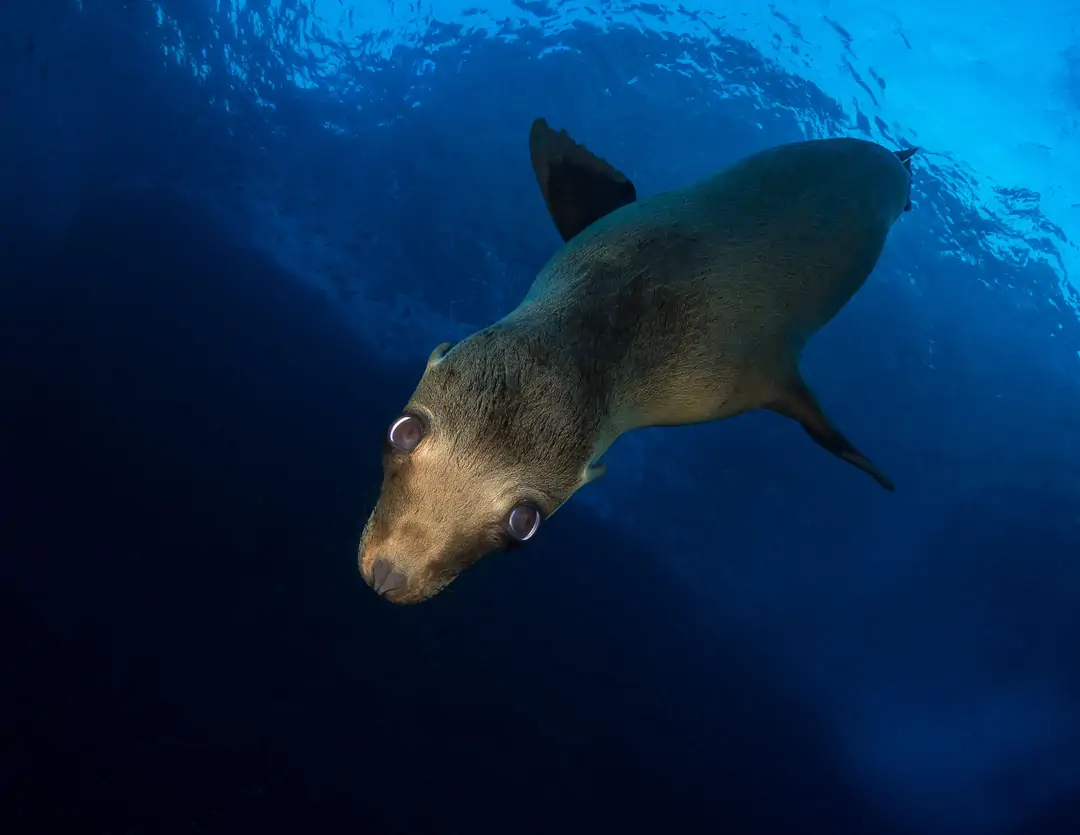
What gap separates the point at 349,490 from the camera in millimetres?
15484

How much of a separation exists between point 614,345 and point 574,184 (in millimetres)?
2039

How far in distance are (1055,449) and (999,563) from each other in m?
3.75

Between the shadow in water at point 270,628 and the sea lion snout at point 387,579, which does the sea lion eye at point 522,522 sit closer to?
the sea lion snout at point 387,579

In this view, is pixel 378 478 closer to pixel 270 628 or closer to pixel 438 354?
pixel 270 628

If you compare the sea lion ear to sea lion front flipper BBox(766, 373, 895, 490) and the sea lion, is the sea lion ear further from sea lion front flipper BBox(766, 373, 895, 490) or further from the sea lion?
sea lion front flipper BBox(766, 373, 895, 490)

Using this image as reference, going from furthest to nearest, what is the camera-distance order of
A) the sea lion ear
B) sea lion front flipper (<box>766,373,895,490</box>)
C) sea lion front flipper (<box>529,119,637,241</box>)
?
sea lion front flipper (<box>529,119,637,241</box>) → sea lion front flipper (<box>766,373,895,490</box>) → the sea lion ear

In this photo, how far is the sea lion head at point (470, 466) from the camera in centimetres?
154

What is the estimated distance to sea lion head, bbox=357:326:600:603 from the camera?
1.54 m

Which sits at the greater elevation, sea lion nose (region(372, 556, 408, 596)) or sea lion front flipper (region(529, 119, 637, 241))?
sea lion front flipper (region(529, 119, 637, 241))

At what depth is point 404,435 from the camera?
5.22 ft

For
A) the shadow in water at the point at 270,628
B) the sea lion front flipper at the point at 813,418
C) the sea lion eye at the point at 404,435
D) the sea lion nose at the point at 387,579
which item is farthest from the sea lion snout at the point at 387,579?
the shadow in water at the point at 270,628

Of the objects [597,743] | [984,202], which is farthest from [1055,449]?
[597,743]

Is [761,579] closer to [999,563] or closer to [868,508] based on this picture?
[868,508]

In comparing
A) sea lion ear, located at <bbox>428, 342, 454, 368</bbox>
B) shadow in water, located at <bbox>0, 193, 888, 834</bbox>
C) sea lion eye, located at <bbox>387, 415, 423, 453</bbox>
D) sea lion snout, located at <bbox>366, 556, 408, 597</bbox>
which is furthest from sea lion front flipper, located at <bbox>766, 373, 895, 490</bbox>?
shadow in water, located at <bbox>0, 193, 888, 834</bbox>
